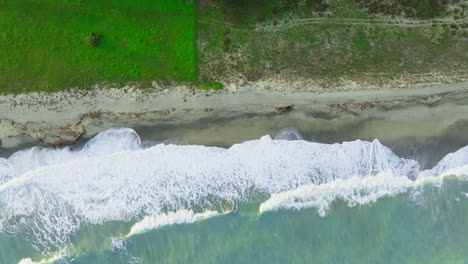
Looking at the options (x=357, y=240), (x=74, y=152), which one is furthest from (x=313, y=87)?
(x=74, y=152)

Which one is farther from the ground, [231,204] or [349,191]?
[349,191]

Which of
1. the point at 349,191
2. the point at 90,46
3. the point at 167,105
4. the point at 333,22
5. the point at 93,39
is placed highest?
the point at 333,22

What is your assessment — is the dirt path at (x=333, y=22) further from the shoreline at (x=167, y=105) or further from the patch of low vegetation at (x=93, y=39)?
the patch of low vegetation at (x=93, y=39)

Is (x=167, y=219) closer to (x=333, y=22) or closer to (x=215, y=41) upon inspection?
(x=215, y=41)

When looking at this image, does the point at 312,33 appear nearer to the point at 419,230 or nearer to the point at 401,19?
the point at 401,19

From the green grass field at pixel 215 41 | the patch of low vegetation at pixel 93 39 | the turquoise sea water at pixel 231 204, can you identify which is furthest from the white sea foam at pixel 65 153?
the patch of low vegetation at pixel 93 39

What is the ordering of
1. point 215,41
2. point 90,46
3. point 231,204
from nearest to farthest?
point 90,46
point 215,41
point 231,204

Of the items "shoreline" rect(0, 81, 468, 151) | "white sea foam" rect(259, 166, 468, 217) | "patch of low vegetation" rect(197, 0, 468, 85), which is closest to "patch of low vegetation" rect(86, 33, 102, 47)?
"shoreline" rect(0, 81, 468, 151)

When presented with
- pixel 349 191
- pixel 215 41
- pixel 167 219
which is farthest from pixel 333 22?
pixel 167 219
